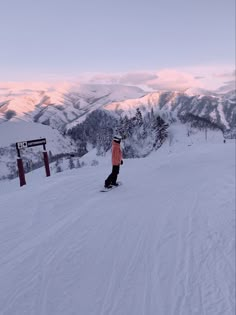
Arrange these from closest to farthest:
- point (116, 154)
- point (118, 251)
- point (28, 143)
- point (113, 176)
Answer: point (118, 251) → point (116, 154) → point (113, 176) → point (28, 143)

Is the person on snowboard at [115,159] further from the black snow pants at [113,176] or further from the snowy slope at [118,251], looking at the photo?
the snowy slope at [118,251]

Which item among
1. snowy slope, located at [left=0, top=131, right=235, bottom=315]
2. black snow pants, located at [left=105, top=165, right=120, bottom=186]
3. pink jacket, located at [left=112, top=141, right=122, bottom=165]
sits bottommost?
snowy slope, located at [left=0, top=131, right=235, bottom=315]

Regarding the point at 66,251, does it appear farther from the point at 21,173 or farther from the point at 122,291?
the point at 21,173

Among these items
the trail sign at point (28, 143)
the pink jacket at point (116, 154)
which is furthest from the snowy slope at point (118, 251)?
the trail sign at point (28, 143)

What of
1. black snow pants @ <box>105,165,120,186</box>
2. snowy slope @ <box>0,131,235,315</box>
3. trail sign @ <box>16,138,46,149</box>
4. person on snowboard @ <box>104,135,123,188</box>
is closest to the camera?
snowy slope @ <box>0,131,235,315</box>

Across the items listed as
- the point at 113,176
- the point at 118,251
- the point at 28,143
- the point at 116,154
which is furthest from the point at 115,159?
the point at 28,143

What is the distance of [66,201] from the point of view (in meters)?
10.2

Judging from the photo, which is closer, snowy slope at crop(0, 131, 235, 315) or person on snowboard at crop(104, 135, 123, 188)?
snowy slope at crop(0, 131, 235, 315)

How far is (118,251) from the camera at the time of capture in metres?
6.66

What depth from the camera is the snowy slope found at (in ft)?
16.5

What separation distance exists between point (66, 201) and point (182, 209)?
3639 mm

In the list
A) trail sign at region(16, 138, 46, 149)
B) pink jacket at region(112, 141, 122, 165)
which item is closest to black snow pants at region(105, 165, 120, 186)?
Answer: pink jacket at region(112, 141, 122, 165)

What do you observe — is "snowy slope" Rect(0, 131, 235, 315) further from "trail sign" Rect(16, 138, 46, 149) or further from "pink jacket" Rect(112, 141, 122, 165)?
"trail sign" Rect(16, 138, 46, 149)

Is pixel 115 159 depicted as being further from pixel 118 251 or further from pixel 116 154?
pixel 118 251
